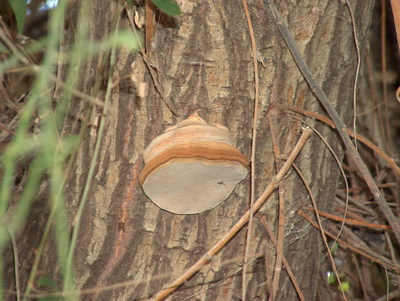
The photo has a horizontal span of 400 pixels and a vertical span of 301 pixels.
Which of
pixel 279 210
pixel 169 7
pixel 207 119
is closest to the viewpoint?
pixel 169 7

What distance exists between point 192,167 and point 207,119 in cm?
18

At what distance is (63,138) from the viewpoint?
64.9 inches

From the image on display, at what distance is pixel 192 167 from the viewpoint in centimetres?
125

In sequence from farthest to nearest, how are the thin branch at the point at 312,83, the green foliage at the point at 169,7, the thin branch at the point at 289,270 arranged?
1. the thin branch at the point at 289,270
2. the thin branch at the point at 312,83
3. the green foliage at the point at 169,7

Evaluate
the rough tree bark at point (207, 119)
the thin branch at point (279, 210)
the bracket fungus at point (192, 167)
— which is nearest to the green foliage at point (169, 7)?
the rough tree bark at point (207, 119)

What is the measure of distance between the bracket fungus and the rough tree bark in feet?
0.21

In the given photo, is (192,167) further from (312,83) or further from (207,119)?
(312,83)

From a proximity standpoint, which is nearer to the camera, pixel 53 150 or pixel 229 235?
pixel 229 235

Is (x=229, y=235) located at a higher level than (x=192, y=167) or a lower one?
lower

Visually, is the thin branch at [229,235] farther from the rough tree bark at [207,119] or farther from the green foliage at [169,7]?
the green foliage at [169,7]

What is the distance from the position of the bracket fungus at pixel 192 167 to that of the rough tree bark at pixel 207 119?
6 centimetres

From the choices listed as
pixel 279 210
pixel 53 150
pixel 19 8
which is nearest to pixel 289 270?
pixel 279 210

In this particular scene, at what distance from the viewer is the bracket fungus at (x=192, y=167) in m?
1.24

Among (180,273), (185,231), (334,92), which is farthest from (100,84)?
(334,92)
